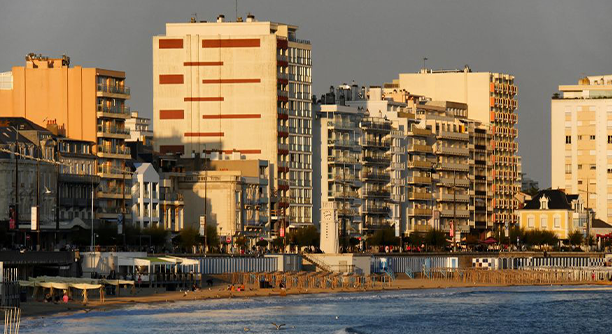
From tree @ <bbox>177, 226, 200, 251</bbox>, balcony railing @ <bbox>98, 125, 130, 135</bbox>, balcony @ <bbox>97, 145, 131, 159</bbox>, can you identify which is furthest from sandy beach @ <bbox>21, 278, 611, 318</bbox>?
balcony railing @ <bbox>98, 125, 130, 135</bbox>

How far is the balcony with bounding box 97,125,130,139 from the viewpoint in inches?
7461

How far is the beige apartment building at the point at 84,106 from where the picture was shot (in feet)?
619

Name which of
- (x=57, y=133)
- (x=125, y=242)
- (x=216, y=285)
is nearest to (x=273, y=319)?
(x=216, y=285)

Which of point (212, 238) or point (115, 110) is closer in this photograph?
point (115, 110)

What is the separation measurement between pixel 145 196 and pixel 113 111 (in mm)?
10172

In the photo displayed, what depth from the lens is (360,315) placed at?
13662 centimetres

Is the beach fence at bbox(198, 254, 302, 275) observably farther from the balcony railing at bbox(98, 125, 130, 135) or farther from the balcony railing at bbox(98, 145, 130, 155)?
the balcony railing at bbox(98, 125, 130, 135)

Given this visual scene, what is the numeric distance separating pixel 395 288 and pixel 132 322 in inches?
2461

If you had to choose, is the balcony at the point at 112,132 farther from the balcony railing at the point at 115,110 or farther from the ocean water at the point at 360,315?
the ocean water at the point at 360,315

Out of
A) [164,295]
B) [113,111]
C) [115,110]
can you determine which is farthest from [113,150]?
[164,295]

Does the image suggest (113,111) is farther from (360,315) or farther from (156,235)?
(360,315)

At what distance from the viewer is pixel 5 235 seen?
164m

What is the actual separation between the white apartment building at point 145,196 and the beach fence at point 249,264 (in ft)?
55.6

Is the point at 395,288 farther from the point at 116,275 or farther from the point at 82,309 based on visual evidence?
the point at 82,309
